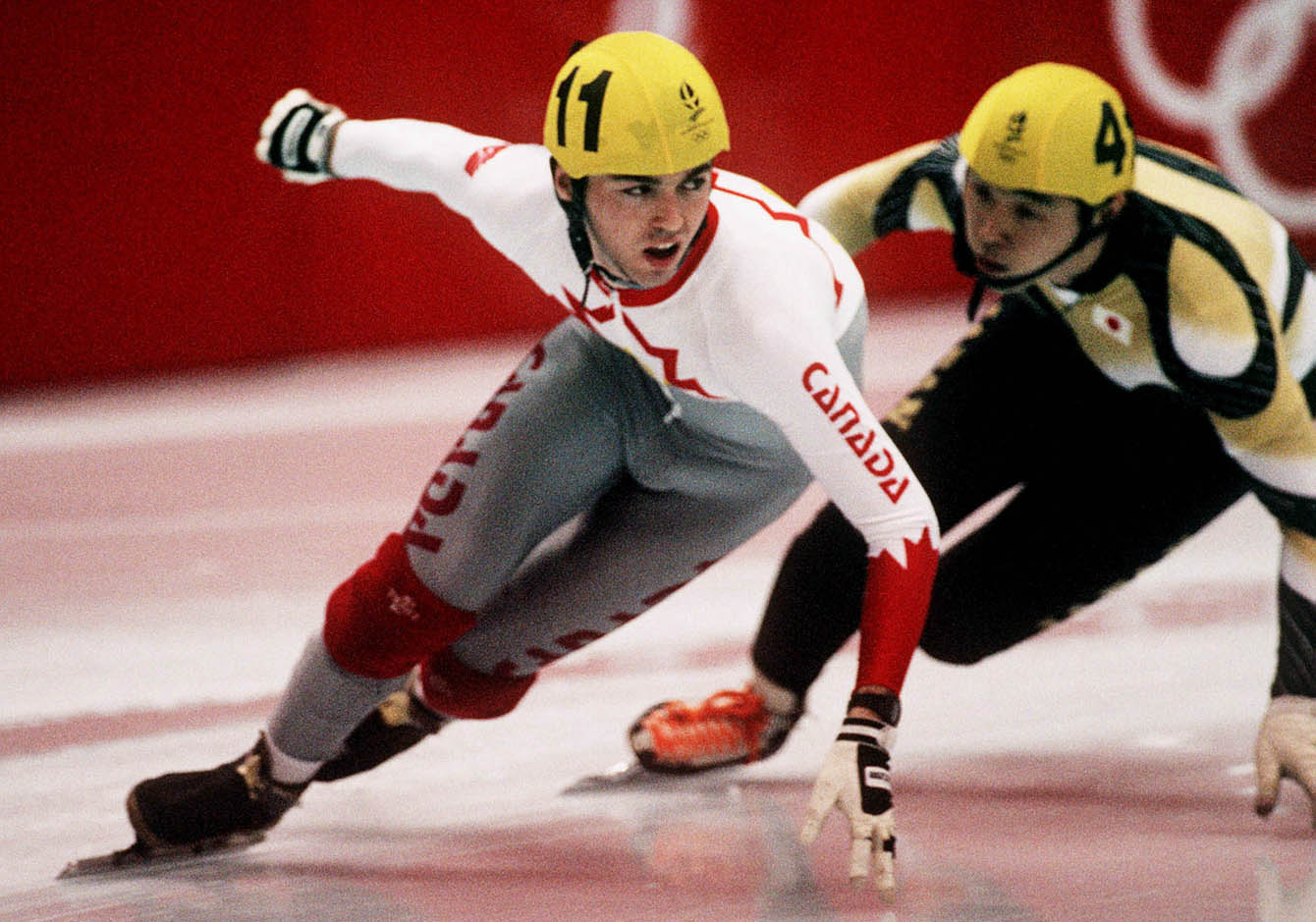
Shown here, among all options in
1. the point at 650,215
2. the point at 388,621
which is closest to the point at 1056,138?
the point at 650,215

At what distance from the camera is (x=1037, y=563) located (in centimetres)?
342

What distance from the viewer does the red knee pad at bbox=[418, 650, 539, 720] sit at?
10.3 feet

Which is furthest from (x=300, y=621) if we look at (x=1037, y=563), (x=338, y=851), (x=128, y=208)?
(x=128, y=208)

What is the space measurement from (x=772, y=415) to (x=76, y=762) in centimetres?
182

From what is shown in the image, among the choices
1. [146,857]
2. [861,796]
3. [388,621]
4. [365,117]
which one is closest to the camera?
[861,796]

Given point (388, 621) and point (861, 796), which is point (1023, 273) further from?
point (388, 621)

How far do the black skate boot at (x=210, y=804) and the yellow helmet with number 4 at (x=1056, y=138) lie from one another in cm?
174

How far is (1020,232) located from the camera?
311 centimetres

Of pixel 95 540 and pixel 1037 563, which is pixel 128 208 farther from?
pixel 1037 563

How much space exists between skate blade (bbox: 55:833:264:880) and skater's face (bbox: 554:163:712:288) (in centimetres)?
130

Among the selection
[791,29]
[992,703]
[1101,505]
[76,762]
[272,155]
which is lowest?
[992,703]

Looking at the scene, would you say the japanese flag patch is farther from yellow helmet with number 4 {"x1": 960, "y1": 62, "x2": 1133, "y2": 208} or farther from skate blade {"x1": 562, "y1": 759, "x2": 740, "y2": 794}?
skate blade {"x1": 562, "y1": 759, "x2": 740, "y2": 794}

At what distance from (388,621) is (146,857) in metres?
0.64

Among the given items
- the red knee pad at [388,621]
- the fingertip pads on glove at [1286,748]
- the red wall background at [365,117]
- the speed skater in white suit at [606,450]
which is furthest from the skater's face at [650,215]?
the red wall background at [365,117]
